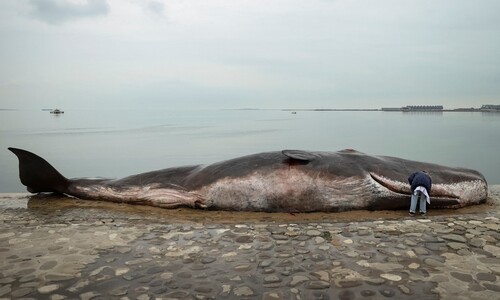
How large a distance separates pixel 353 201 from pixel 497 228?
2944 millimetres

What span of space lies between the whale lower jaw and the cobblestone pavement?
1794mm

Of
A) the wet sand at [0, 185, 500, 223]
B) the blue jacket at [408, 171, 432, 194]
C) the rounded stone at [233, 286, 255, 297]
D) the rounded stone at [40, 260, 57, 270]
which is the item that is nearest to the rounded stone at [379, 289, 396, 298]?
the rounded stone at [233, 286, 255, 297]

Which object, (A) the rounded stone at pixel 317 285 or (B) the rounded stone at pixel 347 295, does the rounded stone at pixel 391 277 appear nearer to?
(B) the rounded stone at pixel 347 295

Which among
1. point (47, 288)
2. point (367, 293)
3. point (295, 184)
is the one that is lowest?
point (367, 293)

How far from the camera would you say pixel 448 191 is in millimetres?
9289

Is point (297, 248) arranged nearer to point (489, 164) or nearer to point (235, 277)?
point (235, 277)

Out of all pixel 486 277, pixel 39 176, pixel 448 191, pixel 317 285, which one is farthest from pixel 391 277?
pixel 39 176

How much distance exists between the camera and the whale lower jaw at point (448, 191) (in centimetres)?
907

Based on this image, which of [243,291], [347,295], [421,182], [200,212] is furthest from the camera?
[200,212]

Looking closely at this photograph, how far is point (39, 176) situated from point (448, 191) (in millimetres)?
10408

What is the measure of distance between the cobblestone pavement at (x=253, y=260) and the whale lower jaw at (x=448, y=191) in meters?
1.79

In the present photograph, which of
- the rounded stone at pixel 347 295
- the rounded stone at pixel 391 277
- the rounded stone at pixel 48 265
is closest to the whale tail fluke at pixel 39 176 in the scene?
the rounded stone at pixel 48 265

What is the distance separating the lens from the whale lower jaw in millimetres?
9070

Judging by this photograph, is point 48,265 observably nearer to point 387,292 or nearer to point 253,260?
point 253,260
